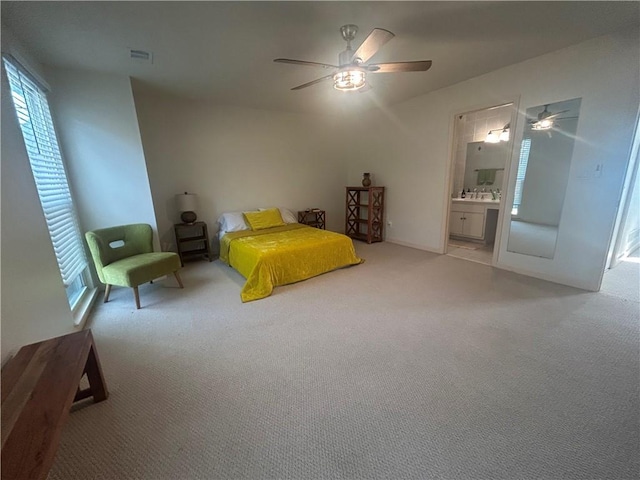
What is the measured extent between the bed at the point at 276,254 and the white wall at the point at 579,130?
1924mm

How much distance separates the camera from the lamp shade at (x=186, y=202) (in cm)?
370

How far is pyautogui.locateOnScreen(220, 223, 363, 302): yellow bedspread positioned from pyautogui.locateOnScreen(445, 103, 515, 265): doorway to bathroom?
205 centimetres

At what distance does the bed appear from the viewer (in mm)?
2836

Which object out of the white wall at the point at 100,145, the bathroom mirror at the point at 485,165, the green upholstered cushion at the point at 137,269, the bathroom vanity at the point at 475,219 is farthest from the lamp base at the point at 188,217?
the bathroom mirror at the point at 485,165

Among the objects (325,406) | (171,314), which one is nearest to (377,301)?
(325,406)

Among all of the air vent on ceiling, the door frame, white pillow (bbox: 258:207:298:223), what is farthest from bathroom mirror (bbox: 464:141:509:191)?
the air vent on ceiling

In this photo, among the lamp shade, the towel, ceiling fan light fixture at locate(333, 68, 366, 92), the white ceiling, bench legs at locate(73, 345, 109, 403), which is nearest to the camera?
bench legs at locate(73, 345, 109, 403)

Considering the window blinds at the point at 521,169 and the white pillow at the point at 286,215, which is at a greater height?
the window blinds at the point at 521,169

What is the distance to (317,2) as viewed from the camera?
5.80ft

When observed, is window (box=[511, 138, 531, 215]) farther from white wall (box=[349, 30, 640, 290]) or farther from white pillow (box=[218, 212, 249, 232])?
white pillow (box=[218, 212, 249, 232])

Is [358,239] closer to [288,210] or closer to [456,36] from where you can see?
[288,210]

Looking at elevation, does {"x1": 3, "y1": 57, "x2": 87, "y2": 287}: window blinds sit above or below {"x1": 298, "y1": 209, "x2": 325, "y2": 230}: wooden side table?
above

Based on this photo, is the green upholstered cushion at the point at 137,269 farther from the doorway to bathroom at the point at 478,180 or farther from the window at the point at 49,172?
the doorway to bathroom at the point at 478,180

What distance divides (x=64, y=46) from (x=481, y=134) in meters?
6.00
